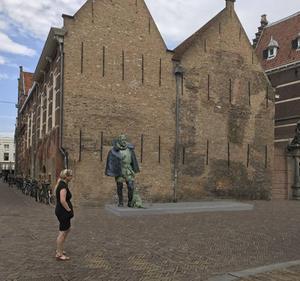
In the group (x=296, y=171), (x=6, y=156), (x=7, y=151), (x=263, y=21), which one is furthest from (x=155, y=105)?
(x=7, y=151)

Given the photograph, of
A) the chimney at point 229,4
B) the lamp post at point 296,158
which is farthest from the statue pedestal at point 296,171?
the chimney at point 229,4

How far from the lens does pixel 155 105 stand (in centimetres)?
1922

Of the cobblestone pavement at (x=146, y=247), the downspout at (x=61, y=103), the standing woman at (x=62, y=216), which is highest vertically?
the downspout at (x=61, y=103)

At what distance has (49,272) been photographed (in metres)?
6.36

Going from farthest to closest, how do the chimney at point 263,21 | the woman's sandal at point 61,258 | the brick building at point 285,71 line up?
the chimney at point 263,21 < the brick building at point 285,71 < the woman's sandal at point 61,258

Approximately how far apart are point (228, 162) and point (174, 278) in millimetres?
15481

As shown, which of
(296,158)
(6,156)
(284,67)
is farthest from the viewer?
(6,156)

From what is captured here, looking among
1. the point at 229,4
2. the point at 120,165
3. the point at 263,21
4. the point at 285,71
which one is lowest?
the point at 120,165

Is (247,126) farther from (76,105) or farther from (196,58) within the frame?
(76,105)

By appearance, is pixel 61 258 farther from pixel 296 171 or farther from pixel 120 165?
pixel 296 171

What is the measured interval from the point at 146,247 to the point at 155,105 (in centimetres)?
1135

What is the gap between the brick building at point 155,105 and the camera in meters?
17.5

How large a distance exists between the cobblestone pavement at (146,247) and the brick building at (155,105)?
17.3 ft

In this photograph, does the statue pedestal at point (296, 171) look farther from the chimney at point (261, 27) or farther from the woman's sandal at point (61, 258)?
the woman's sandal at point (61, 258)
